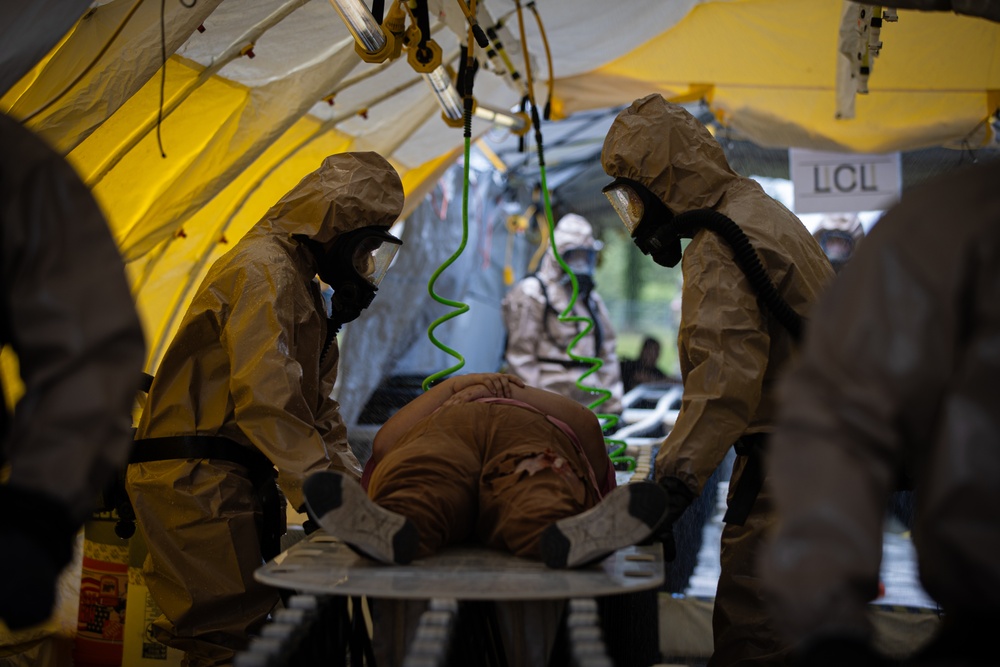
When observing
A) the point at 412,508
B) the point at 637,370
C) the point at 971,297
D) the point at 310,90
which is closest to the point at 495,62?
the point at 310,90

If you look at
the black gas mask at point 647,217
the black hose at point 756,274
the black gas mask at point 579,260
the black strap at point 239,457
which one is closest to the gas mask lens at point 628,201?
the black gas mask at point 647,217

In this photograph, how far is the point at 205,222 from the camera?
487 centimetres

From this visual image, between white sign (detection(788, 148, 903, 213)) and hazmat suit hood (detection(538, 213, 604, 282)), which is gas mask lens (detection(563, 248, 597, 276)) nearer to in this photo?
hazmat suit hood (detection(538, 213, 604, 282))

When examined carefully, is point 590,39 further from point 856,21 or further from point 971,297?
point 971,297

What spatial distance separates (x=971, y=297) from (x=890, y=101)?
5281mm

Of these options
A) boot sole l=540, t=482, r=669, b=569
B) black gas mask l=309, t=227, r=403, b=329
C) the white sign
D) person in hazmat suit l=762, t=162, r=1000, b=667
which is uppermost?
the white sign

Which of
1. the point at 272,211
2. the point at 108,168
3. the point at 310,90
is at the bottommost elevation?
the point at 272,211

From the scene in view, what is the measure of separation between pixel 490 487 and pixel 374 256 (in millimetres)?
1199

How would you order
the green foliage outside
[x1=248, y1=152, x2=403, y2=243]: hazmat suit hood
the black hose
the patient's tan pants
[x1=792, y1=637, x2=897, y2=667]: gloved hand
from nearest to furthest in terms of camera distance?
[x1=792, y1=637, x2=897, y2=667]: gloved hand < the patient's tan pants < the black hose < [x1=248, y1=152, x2=403, y2=243]: hazmat suit hood < the green foliage outside

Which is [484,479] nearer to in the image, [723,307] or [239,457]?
[723,307]

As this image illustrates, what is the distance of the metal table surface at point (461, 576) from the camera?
1.91 m

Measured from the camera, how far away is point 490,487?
7.95ft

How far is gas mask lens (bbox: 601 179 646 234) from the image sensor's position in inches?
123

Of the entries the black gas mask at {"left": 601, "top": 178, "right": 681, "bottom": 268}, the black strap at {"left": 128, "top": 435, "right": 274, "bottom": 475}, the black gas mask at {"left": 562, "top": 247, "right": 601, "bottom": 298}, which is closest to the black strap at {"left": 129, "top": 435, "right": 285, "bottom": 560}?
the black strap at {"left": 128, "top": 435, "right": 274, "bottom": 475}
